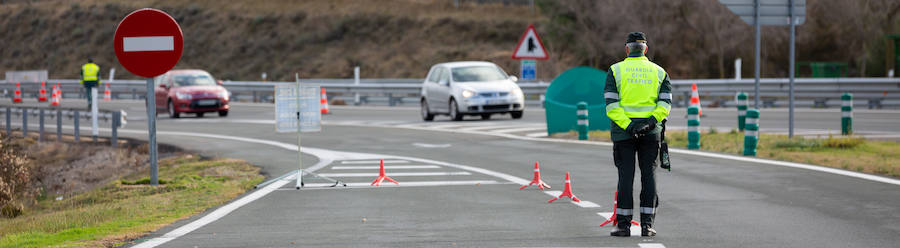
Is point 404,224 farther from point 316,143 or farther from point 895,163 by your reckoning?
point 316,143

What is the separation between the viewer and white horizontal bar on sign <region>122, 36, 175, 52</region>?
11383 millimetres

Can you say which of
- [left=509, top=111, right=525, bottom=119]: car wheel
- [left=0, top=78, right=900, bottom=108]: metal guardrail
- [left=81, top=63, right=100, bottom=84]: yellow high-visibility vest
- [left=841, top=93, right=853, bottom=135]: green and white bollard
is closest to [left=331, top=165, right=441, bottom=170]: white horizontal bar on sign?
[left=0, top=78, right=900, bottom=108]: metal guardrail

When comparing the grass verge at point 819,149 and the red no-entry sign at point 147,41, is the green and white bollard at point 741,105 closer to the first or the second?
the grass verge at point 819,149

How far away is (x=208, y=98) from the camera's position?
31766 mm

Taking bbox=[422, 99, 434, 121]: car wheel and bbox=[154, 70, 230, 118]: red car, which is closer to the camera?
bbox=[422, 99, 434, 121]: car wheel

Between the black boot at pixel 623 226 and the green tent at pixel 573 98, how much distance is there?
Answer: 13266mm

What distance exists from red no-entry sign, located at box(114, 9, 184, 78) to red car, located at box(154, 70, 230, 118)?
20321 mm

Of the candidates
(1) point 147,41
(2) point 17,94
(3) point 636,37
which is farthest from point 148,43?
(2) point 17,94

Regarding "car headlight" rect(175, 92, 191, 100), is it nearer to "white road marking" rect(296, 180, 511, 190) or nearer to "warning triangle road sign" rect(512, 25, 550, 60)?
"warning triangle road sign" rect(512, 25, 550, 60)

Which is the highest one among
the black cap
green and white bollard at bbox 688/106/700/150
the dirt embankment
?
the black cap

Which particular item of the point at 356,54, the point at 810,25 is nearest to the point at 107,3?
the point at 356,54

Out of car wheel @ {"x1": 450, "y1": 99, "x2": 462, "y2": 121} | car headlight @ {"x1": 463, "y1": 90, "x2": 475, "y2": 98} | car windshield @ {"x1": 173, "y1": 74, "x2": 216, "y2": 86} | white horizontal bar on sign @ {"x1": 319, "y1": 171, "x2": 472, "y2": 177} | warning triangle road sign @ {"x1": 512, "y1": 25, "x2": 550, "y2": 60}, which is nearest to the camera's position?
white horizontal bar on sign @ {"x1": 319, "y1": 171, "x2": 472, "y2": 177}

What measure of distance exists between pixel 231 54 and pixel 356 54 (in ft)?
34.5

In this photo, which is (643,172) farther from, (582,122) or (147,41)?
(582,122)
